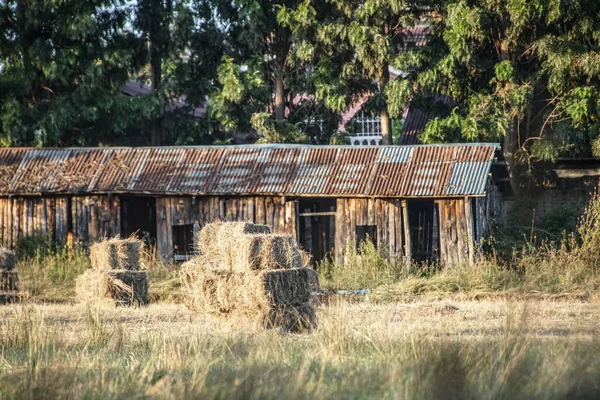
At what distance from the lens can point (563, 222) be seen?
26672mm

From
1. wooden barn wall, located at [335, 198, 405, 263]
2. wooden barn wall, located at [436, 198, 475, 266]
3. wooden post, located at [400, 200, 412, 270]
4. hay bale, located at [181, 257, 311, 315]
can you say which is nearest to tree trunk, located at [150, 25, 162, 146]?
wooden barn wall, located at [335, 198, 405, 263]

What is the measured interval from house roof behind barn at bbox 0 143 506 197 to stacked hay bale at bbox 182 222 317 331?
901 centimetres

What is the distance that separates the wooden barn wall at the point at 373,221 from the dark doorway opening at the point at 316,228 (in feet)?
9.47

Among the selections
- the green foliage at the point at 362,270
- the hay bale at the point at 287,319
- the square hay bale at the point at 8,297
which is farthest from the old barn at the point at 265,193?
the hay bale at the point at 287,319

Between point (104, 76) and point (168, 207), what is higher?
point (104, 76)

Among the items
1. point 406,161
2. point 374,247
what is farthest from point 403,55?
point 374,247

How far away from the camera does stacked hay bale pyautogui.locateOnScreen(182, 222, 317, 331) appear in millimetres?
13484

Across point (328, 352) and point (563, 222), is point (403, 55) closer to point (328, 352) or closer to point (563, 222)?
point (563, 222)

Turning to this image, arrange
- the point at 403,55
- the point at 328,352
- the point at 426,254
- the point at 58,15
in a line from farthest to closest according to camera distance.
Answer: the point at 58,15, the point at 403,55, the point at 426,254, the point at 328,352

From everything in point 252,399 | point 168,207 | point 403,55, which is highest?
point 403,55

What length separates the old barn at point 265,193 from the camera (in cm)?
2327

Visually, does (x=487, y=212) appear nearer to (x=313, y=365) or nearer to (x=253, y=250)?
(x=253, y=250)

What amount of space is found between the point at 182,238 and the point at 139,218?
2.32 metres

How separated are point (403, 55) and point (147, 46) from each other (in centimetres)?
926
